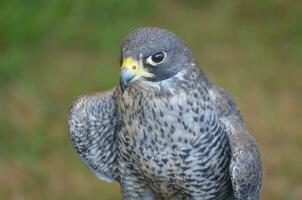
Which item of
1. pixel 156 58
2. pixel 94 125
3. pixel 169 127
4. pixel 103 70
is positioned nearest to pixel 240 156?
pixel 169 127

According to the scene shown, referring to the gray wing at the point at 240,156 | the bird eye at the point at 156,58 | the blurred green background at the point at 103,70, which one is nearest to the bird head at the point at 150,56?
the bird eye at the point at 156,58

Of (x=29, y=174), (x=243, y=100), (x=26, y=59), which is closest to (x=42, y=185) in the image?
(x=29, y=174)

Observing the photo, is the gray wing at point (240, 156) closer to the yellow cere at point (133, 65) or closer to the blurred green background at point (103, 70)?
the yellow cere at point (133, 65)

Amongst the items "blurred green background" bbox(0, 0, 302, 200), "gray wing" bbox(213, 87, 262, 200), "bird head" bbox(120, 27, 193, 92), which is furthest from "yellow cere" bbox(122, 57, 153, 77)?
"blurred green background" bbox(0, 0, 302, 200)

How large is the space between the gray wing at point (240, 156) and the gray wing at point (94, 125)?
0.49 metres

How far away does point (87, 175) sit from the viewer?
5.87m

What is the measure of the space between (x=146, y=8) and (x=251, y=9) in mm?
944

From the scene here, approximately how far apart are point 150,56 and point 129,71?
0.39 ft

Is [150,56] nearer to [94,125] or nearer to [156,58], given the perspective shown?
[156,58]

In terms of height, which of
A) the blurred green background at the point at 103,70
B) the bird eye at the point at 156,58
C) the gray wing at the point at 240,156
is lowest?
the gray wing at the point at 240,156

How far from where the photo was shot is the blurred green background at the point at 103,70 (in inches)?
230

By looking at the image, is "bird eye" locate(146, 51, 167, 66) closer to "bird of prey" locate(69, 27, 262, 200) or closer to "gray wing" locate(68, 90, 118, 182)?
"bird of prey" locate(69, 27, 262, 200)

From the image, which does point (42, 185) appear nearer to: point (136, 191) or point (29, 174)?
point (29, 174)

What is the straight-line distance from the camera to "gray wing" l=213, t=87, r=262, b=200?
3.38 meters
